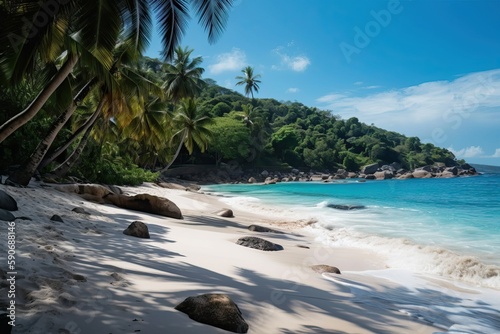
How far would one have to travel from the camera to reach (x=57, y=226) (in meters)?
5.97

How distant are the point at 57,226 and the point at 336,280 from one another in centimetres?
516

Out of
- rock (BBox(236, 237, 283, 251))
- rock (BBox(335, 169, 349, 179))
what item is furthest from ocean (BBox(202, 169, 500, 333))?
rock (BBox(335, 169, 349, 179))

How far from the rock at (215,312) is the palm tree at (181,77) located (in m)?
31.5

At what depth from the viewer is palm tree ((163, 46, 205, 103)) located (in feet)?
108

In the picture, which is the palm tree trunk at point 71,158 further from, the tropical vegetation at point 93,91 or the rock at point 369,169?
the rock at point 369,169

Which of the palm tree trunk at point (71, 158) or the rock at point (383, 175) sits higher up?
the rock at point (383, 175)

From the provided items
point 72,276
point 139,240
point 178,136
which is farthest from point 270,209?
point 178,136

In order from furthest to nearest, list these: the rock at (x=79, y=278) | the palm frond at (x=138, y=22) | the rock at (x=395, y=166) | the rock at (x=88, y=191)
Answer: the rock at (x=395, y=166), the rock at (x=88, y=191), the palm frond at (x=138, y=22), the rock at (x=79, y=278)

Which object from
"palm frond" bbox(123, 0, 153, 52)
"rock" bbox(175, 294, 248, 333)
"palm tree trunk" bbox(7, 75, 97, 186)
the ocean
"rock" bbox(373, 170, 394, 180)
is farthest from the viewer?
"rock" bbox(373, 170, 394, 180)

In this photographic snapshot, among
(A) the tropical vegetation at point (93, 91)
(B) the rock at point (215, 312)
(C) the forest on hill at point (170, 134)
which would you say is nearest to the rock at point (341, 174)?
(C) the forest on hill at point (170, 134)

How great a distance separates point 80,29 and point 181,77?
28.0m

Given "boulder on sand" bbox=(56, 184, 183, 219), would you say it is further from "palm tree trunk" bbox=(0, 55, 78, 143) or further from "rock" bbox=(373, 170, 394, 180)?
"rock" bbox=(373, 170, 394, 180)

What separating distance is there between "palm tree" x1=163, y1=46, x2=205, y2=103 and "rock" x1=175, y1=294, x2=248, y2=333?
31.5 metres

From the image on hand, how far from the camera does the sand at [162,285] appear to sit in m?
2.76
